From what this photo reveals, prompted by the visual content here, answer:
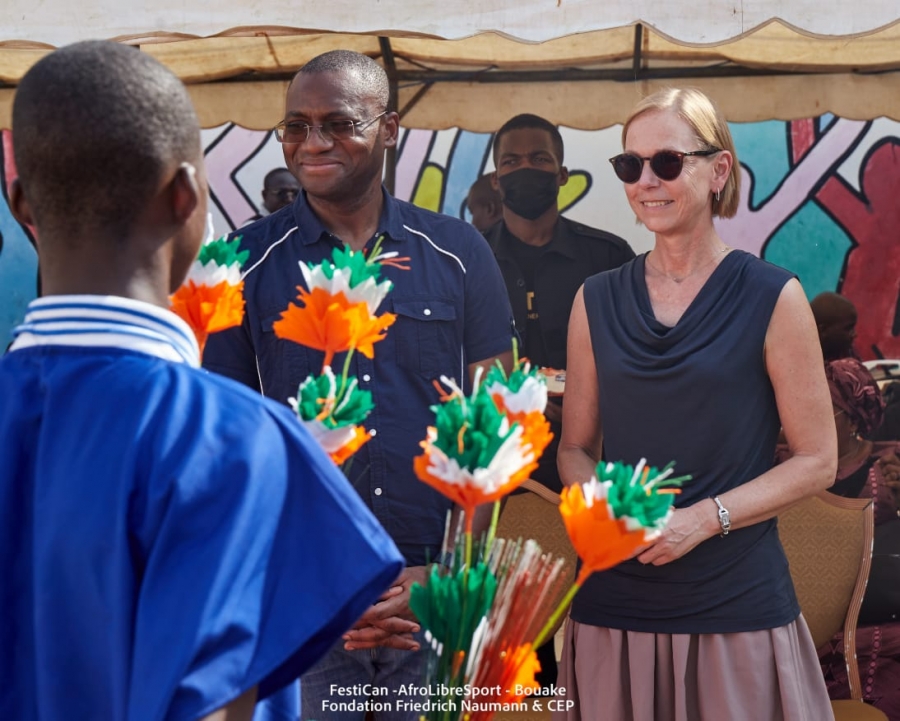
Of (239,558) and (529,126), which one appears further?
(529,126)

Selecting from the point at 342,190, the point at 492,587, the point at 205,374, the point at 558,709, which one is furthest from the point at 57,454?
the point at 558,709

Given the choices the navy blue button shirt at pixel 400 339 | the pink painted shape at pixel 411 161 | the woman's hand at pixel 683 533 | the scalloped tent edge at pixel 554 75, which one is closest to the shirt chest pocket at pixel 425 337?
the navy blue button shirt at pixel 400 339

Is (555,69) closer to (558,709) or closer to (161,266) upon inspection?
(558,709)

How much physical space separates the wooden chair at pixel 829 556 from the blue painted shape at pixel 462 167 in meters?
1.58

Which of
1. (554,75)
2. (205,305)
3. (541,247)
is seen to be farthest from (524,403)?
(554,75)

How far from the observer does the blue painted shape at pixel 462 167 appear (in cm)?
398

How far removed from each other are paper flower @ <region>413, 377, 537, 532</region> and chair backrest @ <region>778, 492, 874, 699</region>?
8.43ft

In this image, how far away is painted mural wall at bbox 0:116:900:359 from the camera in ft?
13.1

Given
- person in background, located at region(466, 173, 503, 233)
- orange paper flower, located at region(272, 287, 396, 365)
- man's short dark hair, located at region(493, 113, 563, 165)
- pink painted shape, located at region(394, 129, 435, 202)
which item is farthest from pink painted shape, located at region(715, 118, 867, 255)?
orange paper flower, located at region(272, 287, 396, 365)

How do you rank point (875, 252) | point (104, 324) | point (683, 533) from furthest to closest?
point (875, 252), point (683, 533), point (104, 324)

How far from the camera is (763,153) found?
4.06 m

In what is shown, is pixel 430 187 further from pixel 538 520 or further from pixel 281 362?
pixel 281 362

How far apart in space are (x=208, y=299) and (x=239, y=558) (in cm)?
67

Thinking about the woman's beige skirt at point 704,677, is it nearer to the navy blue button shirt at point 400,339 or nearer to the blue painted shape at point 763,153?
the navy blue button shirt at point 400,339
